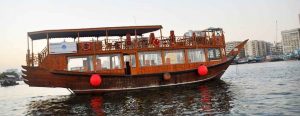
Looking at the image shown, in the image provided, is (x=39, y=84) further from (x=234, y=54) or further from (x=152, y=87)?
(x=234, y=54)

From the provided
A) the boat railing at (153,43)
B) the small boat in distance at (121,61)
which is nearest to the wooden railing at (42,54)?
the small boat in distance at (121,61)

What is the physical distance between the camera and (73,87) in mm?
19859

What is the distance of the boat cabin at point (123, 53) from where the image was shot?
20344 millimetres

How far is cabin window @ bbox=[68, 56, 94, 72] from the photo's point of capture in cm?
2084

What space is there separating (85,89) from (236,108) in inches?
423

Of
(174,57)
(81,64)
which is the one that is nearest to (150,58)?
(174,57)

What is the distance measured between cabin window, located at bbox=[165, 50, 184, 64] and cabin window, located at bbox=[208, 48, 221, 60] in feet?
8.42

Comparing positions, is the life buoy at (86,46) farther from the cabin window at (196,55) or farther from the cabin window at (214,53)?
the cabin window at (214,53)

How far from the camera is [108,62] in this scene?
21516 mm

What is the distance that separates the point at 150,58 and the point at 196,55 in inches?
148

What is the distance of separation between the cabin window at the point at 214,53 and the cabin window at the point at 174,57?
8.42ft

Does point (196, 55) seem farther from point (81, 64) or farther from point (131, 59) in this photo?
point (81, 64)

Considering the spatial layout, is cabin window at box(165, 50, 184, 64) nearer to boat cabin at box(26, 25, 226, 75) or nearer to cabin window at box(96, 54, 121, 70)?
boat cabin at box(26, 25, 226, 75)

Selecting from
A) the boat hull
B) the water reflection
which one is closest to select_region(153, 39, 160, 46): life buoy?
the boat hull
